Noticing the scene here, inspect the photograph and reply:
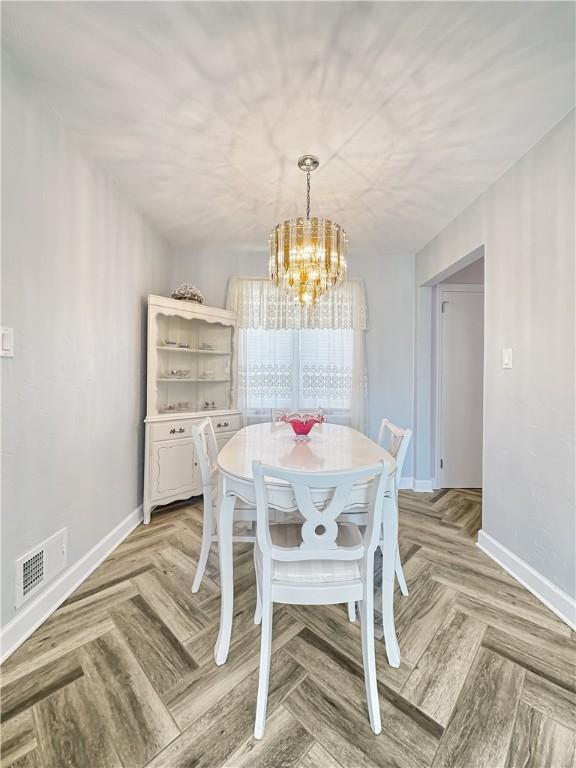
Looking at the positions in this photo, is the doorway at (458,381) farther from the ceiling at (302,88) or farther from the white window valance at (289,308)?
the ceiling at (302,88)

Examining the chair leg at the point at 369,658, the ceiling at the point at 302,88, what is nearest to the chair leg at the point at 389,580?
the chair leg at the point at 369,658

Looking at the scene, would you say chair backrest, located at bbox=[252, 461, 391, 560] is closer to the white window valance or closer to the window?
the window

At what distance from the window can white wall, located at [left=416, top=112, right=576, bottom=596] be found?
4.80 ft

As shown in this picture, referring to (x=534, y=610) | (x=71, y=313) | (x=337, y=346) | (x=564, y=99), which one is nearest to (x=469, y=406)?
(x=337, y=346)

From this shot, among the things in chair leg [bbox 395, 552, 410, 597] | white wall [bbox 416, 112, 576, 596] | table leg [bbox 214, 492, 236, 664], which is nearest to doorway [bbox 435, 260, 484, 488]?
white wall [bbox 416, 112, 576, 596]

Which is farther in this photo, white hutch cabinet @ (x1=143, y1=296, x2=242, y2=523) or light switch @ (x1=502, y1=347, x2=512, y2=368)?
white hutch cabinet @ (x1=143, y1=296, x2=242, y2=523)

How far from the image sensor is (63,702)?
3.84 ft

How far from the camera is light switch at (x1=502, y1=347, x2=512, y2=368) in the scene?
2052 millimetres

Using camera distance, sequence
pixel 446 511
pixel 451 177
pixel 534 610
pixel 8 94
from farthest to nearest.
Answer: pixel 446 511 → pixel 451 177 → pixel 534 610 → pixel 8 94

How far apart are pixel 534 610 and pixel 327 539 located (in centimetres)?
135

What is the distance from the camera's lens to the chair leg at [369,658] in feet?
3.54

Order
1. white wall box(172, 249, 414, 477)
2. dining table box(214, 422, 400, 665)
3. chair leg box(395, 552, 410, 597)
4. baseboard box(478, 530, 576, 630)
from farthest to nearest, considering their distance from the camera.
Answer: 1. white wall box(172, 249, 414, 477)
2. chair leg box(395, 552, 410, 597)
3. baseboard box(478, 530, 576, 630)
4. dining table box(214, 422, 400, 665)

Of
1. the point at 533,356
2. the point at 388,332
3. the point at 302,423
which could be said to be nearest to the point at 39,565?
the point at 302,423

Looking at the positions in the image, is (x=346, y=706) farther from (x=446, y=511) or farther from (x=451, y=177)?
(x=451, y=177)
